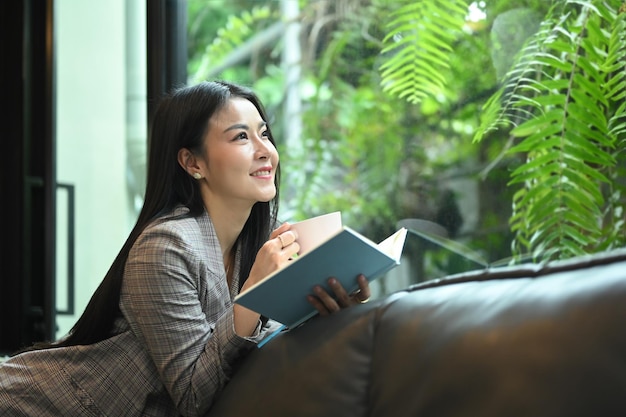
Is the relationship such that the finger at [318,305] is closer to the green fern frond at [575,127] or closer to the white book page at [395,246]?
the white book page at [395,246]

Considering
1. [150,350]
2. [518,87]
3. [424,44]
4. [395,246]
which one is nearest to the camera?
[395,246]

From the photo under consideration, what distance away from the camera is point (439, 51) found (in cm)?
199

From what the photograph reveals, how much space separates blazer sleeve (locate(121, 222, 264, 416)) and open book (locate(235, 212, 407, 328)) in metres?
0.12

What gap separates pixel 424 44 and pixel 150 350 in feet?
3.02

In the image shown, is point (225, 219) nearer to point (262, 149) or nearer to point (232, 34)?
point (262, 149)

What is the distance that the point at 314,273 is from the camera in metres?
1.24

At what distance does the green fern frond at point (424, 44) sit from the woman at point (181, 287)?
1.26 ft

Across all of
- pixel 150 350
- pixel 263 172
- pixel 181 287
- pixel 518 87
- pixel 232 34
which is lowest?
pixel 150 350

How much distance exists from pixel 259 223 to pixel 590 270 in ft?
3.34

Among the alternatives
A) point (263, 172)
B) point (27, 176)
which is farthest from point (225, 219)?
point (27, 176)

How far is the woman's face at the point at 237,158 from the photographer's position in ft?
5.68

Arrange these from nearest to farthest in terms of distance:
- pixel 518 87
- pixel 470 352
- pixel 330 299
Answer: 1. pixel 470 352
2. pixel 330 299
3. pixel 518 87

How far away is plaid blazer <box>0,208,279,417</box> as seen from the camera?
4.65 feet

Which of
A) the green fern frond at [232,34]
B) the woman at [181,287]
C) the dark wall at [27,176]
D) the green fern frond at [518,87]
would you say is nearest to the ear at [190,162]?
the woman at [181,287]
